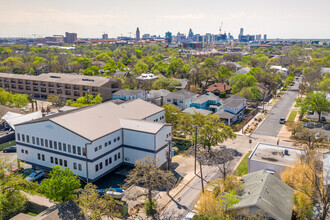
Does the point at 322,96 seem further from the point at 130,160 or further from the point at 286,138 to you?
the point at 130,160

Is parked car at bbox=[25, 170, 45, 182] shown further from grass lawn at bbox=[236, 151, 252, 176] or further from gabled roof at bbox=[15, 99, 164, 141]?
grass lawn at bbox=[236, 151, 252, 176]

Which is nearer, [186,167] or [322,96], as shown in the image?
[186,167]

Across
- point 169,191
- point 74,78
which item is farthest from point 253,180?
point 74,78

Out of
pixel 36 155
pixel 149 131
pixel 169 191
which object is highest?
pixel 149 131

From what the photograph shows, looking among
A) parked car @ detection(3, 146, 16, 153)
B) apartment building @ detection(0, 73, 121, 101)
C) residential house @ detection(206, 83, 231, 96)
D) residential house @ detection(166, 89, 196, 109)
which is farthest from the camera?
residential house @ detection(206, 83, 231, 96)

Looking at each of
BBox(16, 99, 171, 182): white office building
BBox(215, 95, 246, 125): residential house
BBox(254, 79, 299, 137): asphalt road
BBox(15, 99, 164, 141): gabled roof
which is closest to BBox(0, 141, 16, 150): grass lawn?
BBox(16, 99, 171, 182): white office building

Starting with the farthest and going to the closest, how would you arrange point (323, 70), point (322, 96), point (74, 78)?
point (323, 70) → point (74, 78) → point (322, 96)


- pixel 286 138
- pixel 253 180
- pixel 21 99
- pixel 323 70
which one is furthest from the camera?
pixel 323 70

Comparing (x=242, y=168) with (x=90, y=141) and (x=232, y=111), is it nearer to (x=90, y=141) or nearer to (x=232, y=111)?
(x=90, y=141)
